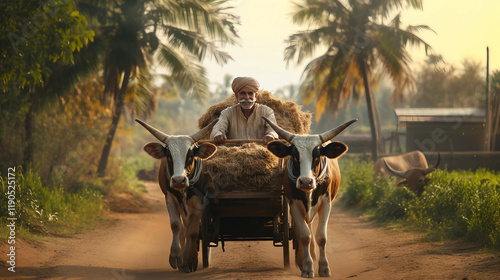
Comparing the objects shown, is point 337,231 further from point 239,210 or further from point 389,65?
point 389,65

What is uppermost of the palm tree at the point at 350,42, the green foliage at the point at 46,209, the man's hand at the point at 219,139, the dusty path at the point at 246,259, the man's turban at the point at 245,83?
the palm tree at the point at 350,42


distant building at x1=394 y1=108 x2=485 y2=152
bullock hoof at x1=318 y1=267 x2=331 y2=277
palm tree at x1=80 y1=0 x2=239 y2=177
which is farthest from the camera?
distant building at x1=394 y1=108 x2=485 y2=152

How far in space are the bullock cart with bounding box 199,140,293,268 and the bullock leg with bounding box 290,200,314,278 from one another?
180mm

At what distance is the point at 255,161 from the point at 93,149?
12442mm

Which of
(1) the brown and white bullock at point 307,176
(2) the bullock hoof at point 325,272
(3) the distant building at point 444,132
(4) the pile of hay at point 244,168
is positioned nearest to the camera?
(1) the brown and white bullock at point 307,176

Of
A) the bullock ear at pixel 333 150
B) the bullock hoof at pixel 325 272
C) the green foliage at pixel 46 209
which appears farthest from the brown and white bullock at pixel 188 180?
the green foliage at pixel 46 209

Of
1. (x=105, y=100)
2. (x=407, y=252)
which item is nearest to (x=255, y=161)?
(x=407, y=252)

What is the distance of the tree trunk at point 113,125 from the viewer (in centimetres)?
1662

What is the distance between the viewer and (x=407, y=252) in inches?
305

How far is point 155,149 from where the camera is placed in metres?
6.28

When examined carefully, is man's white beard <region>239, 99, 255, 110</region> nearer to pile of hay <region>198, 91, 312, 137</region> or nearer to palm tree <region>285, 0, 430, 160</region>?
pile of hay <region>198, 91, 312, 137</region>

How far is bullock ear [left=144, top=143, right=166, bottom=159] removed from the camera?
626cm

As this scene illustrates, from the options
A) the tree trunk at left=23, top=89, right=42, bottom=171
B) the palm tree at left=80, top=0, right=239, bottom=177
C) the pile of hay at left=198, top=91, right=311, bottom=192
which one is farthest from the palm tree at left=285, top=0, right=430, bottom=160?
the pile of hay at left=198, top=91, right=311, bottom=192

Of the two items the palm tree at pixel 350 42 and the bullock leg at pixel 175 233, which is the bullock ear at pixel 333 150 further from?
the palm tree at pixel 350 42
